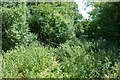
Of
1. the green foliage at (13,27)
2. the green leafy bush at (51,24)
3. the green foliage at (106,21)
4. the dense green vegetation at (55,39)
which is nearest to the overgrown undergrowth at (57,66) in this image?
the dense green vegetation at (55,39)

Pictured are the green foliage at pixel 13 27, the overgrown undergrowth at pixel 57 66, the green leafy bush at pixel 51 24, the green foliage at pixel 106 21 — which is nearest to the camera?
the overgrown undergrowth at pixel 57 66

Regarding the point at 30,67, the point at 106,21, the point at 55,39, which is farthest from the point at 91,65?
the point at 106,21

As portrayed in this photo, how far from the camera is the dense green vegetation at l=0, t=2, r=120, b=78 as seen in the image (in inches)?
127

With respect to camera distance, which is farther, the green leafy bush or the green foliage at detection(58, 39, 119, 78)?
the green leafy bush

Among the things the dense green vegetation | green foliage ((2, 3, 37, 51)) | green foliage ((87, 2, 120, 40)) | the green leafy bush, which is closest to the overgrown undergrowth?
the dense green vegetation

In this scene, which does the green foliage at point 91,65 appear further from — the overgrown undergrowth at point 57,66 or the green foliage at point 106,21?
the green foliage at point 106,21

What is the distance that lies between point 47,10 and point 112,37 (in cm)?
331

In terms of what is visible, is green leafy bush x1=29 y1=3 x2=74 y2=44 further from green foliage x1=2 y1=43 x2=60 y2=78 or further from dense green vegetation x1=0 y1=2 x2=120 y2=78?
green foliage x1=2 y1=43 x2=60 y2=78

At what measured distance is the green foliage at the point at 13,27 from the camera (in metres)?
4.21

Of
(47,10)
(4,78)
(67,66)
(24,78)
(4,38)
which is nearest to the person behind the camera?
(4,78)

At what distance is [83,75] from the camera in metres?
2.75

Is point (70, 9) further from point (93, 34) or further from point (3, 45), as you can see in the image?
point (3, 45)

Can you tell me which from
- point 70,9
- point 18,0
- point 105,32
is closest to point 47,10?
point 18,0

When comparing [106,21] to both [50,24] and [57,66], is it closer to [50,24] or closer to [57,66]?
[50,24]
